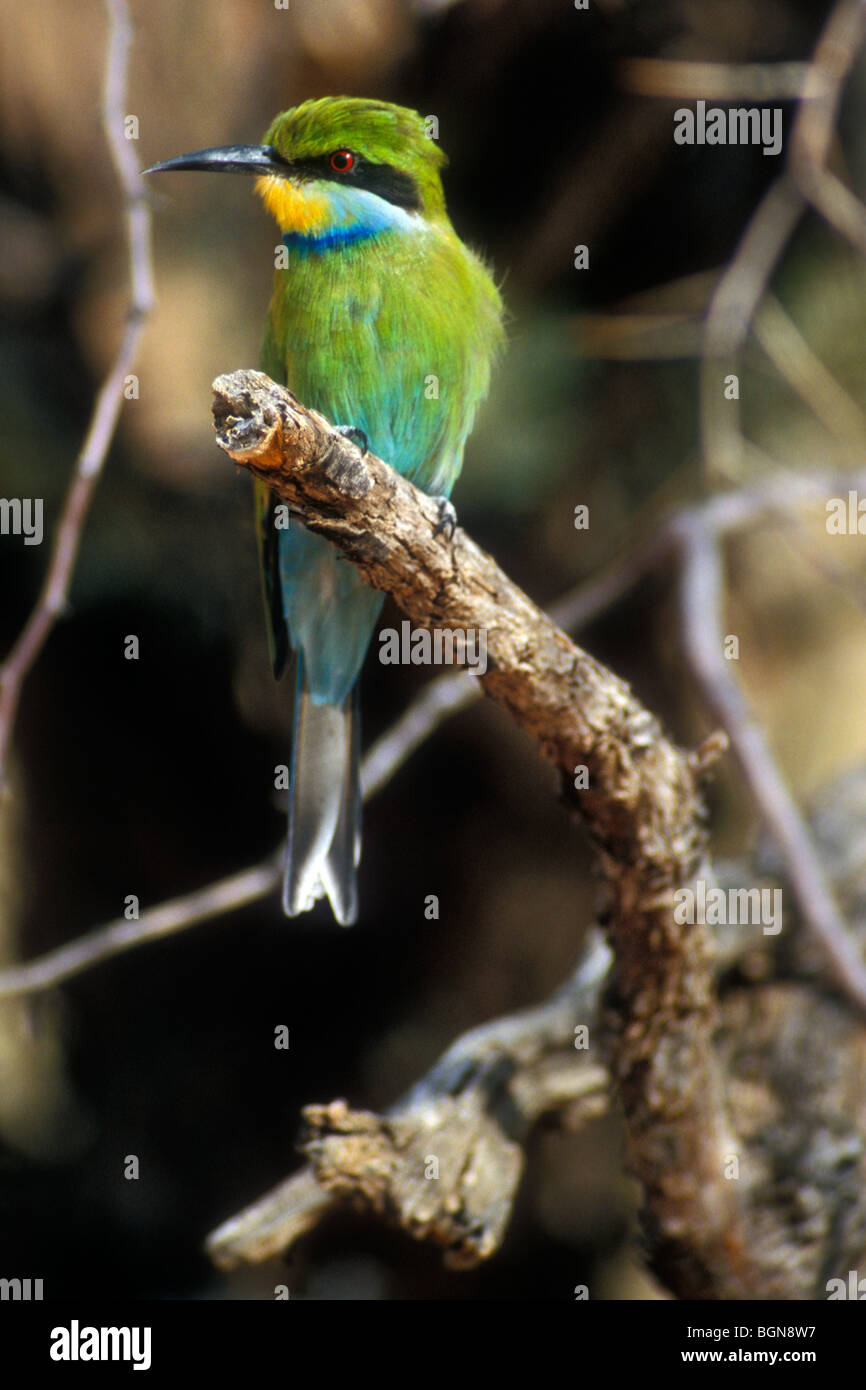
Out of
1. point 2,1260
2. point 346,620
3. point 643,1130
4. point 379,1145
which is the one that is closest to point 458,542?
point 346,620

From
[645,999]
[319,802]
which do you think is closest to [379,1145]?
[645,999]

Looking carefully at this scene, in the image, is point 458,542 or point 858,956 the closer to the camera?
point 458,542

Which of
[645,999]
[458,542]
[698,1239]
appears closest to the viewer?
[458,542]

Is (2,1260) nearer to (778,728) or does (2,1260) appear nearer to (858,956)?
(858,956)

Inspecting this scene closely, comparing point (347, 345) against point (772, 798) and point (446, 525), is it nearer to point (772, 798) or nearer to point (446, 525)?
point (446, 525)

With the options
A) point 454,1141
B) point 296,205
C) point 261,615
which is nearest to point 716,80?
point 296,205

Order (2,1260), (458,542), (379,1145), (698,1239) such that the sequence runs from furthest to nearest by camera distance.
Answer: (2,1260), (698,1239), (379,1145), (458,542)

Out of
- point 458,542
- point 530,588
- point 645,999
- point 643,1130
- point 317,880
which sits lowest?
point 643,1130

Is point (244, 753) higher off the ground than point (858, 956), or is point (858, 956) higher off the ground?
point (244, 753)

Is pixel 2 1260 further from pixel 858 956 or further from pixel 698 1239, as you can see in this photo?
pixel 858 956
